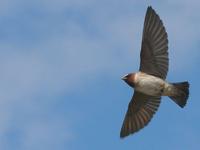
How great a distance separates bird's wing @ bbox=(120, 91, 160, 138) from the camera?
13.6m

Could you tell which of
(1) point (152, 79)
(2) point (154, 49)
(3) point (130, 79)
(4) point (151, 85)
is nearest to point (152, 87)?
(4) point (151, 85)

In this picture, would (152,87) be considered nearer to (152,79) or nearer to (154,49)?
(152,79)

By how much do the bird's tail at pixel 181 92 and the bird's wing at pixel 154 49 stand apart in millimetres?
438

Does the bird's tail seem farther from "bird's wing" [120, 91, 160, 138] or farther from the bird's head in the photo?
"bird's wing" [120, 91, 160, 138]

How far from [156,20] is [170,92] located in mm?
1225

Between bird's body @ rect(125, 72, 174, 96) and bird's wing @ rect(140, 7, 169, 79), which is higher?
bird's wing @ rect(140, 7, 169, 79)

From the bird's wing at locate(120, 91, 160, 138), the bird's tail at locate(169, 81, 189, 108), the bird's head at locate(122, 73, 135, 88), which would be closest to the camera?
the bird's tail at locate(169, 81, 189, 108)

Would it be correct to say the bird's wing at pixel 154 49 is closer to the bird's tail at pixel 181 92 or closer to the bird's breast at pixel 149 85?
the bird's breast at pixel 149 85

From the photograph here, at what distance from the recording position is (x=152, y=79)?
12656mm

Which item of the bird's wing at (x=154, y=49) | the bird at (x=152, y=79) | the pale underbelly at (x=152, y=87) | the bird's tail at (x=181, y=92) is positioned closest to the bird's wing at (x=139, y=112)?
the bird at (x=152, y=79)

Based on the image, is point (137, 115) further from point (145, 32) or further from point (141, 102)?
point (145, 32)

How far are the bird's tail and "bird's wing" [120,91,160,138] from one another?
1.00m

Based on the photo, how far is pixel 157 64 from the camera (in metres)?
12.9

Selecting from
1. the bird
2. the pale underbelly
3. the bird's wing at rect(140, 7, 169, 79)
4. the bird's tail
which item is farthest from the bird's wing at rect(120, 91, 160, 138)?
the bird's tail
